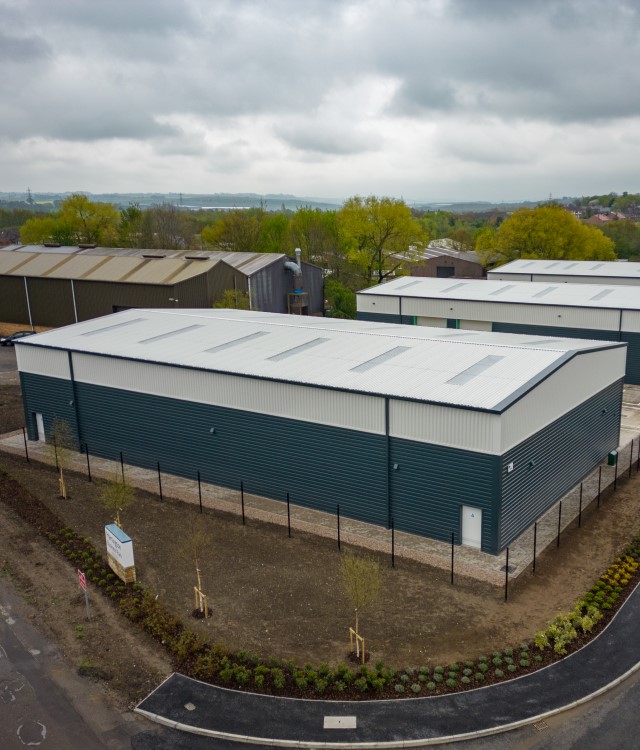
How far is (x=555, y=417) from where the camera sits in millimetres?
24344

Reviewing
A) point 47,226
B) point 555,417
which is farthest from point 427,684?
point 47,226

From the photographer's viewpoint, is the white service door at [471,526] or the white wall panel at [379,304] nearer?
the white service door at [471,526]

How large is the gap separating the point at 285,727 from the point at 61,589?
8698mm

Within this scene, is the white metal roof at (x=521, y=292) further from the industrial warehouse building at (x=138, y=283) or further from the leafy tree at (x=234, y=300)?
the industrial warehouse building at (x=138, y=283)

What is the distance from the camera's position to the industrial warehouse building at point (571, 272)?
59.2 m

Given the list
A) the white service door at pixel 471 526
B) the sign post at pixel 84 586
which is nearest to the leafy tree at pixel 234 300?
the white service door at pixel 471 526

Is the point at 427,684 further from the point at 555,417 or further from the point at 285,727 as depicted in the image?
the point at 555,417

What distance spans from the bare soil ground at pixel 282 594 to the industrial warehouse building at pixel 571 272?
38.0 metres

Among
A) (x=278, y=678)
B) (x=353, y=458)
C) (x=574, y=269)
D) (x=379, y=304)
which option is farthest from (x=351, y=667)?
(x=574, y=269)

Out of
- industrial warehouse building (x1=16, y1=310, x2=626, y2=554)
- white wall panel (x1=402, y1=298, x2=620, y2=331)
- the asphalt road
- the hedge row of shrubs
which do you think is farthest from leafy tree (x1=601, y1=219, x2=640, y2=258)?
the asphalt road

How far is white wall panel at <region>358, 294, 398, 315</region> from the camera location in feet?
166

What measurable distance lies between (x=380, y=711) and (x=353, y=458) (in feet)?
32.2

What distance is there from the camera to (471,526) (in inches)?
862

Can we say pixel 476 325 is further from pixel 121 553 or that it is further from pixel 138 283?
pixel 121 553
